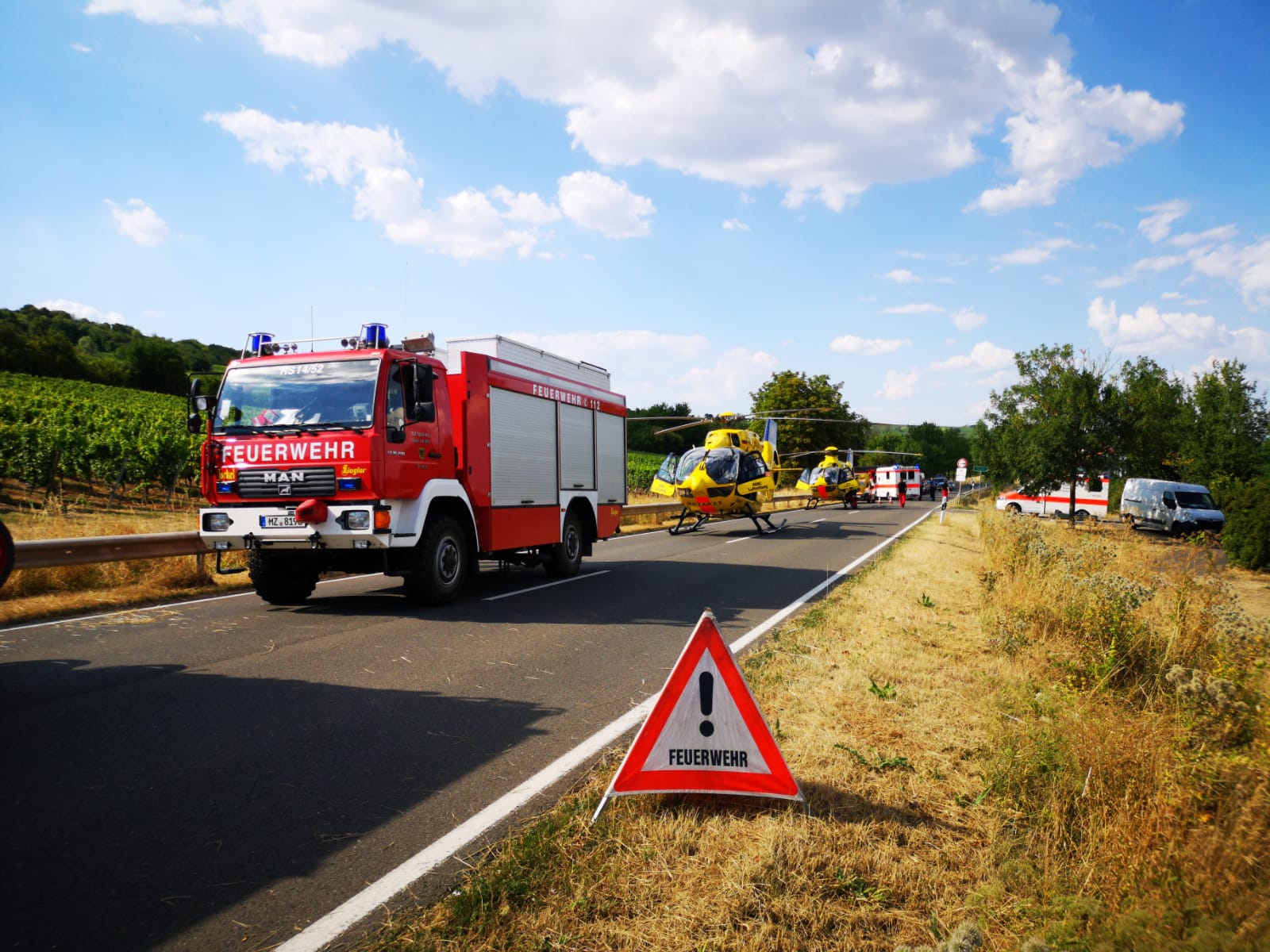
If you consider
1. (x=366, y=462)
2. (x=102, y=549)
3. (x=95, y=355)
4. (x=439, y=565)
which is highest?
(x=95, y=355)

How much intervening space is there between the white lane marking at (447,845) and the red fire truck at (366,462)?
428cm

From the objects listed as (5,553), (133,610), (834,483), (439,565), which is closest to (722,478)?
(439,565)

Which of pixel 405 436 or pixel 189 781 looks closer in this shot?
pixel 189 781

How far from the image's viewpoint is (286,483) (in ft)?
28.0

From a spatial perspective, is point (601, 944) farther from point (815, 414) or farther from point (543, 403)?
point (815, 414)

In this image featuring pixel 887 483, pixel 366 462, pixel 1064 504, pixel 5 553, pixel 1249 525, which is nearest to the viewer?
pixel 5 553

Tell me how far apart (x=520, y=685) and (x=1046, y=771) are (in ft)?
11.5

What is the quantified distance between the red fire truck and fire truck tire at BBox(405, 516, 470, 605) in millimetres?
17

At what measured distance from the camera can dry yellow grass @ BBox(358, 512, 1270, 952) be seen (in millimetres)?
2582

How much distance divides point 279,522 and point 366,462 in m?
1.13

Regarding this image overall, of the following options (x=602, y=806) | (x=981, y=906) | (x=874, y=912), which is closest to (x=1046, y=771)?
(x=981, y=906)

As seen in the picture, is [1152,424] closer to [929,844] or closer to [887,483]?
[887,483]

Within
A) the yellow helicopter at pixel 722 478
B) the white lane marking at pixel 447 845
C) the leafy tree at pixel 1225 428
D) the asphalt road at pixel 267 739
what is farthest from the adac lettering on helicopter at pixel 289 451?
the leafy tree at pixel 1225 428

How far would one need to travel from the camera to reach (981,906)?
9.27ft
